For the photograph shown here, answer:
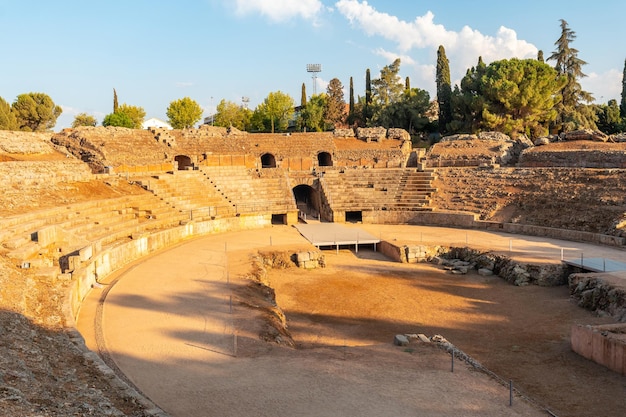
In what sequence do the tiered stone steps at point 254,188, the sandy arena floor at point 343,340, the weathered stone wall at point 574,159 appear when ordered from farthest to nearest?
the tiered stone steps at point 254,188, the weathered stone wall at point 574,159, the sandy arena floor at point 343,340

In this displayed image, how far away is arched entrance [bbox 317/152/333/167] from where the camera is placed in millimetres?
37250

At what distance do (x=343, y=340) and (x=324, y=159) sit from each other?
27.2 metres

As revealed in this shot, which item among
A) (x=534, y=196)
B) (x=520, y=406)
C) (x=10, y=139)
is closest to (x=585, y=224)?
(x=534, y=196)

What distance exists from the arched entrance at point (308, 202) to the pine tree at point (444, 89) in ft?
56.2

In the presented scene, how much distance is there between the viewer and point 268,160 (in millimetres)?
38562

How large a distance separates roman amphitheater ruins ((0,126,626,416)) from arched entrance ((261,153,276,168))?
2.40 meters

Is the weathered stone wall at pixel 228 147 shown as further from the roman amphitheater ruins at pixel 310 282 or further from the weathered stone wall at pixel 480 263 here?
the weathered stone wall at pixel 480 263

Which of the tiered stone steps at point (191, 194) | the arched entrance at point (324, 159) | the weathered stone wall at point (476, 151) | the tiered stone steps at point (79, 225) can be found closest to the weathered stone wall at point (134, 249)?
the tiered stone steps at point (79, 225)

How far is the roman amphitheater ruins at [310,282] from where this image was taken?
25.2ft

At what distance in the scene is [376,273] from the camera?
18281 millimetres

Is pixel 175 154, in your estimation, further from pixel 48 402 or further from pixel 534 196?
pixel 48 402

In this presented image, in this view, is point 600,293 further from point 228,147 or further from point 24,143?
point 24,143

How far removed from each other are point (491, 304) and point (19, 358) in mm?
12614

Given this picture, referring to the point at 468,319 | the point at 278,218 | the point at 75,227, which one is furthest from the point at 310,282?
the point at 278,218
